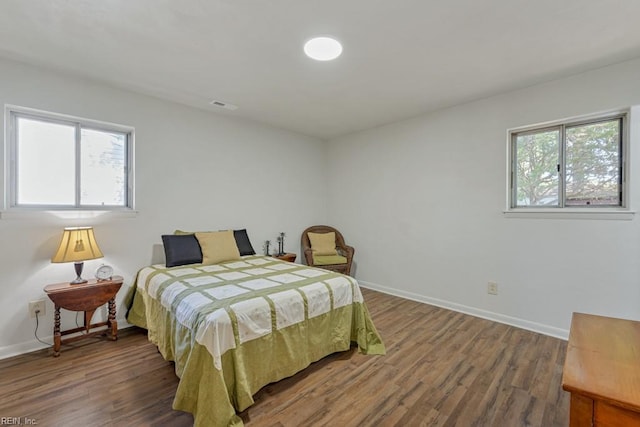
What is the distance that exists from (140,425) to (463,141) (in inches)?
150

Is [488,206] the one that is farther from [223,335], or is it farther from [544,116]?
[223,335]

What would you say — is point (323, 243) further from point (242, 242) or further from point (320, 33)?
point (320, 33)

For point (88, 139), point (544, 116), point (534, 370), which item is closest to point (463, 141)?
point (544, 116)

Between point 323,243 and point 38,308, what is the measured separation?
320 centimetres

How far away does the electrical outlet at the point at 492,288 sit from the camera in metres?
3.04

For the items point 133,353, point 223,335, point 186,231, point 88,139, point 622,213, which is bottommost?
point 133,353

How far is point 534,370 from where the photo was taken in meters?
2.11

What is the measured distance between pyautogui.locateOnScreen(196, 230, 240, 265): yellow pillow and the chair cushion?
1.26 m

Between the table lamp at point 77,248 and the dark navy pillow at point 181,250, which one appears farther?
the dark navy pillow at point 181,250

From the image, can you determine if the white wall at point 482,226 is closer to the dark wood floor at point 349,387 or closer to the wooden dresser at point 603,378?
the dark wood floor at point 349,387

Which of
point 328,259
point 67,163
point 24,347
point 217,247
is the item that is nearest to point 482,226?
point 328,259

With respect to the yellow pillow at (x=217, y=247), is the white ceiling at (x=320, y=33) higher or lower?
higher

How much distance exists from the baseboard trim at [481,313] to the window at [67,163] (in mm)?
3485

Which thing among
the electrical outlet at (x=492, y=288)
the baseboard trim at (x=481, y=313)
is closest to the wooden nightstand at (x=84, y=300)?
the baseboard trim at (x=481, y=313)
